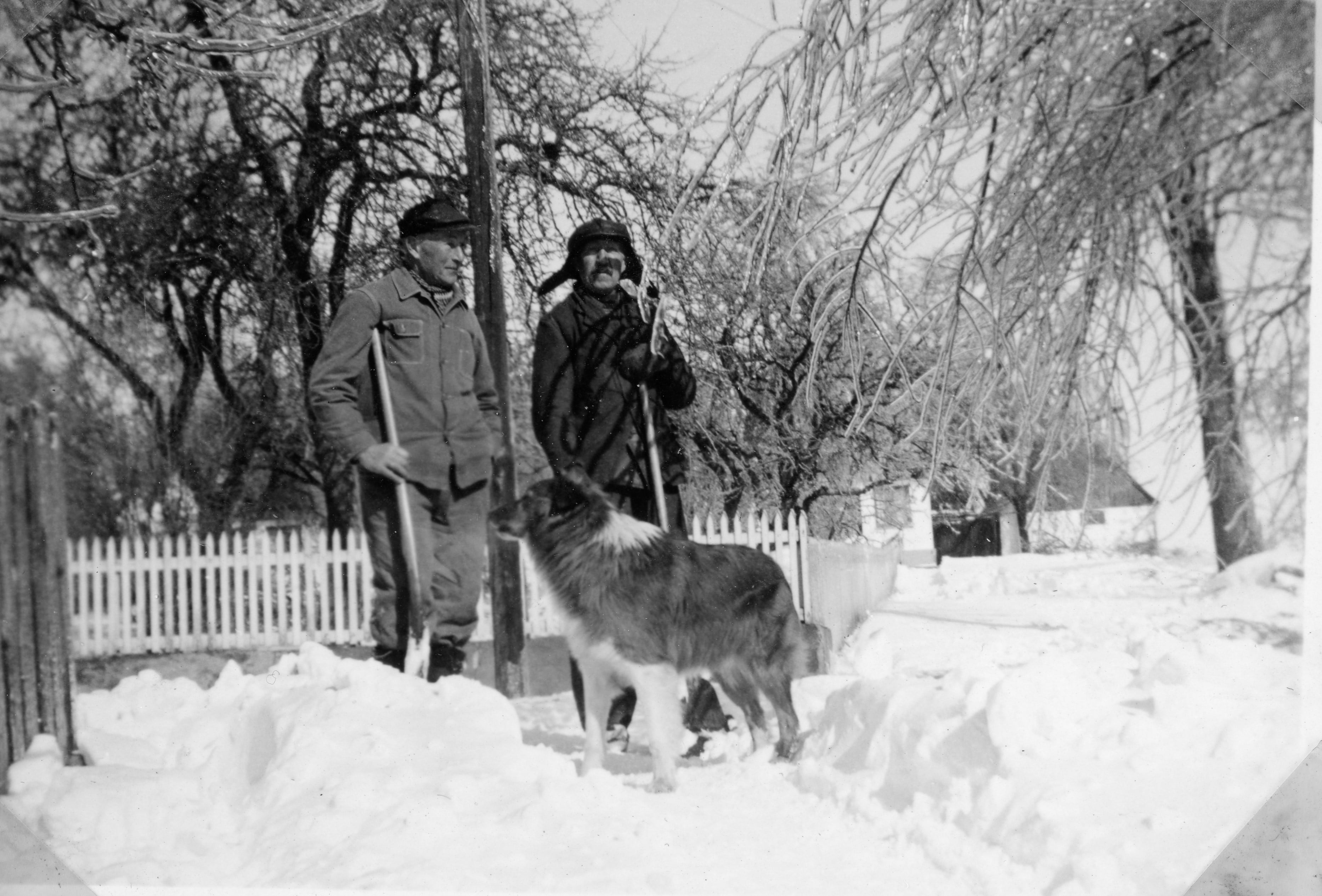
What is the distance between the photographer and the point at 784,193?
2.16m

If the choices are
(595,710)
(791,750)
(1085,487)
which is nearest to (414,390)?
(595,710)

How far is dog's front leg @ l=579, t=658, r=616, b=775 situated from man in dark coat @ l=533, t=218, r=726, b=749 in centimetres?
44

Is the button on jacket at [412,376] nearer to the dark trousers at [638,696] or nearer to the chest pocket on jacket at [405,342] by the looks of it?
the chest pocket on jacket at [405,342]

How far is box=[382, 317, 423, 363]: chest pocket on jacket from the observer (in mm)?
2414

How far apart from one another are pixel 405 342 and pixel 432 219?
321 millimetres

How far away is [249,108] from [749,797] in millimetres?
2181

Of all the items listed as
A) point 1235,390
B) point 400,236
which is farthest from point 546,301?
point 1235,390

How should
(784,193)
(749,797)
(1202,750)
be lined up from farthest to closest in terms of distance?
(749,797) → (784,193) → (1202,750)

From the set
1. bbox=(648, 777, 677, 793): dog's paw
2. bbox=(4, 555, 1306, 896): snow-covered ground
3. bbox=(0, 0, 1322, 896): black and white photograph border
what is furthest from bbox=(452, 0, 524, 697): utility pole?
bbox=(648, 777, 677, 793): dog's paw

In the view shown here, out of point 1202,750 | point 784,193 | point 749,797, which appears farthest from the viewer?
point 749,797

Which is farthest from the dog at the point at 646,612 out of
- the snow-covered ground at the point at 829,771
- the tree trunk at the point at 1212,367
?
the tree trunk at the point at 1212,367

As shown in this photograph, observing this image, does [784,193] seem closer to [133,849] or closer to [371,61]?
[371,61]

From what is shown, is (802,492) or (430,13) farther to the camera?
(430,13)

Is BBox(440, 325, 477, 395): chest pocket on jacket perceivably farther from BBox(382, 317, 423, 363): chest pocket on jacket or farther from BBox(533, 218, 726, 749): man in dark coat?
BBox(533, 218, 726, 749): man in dark coat
